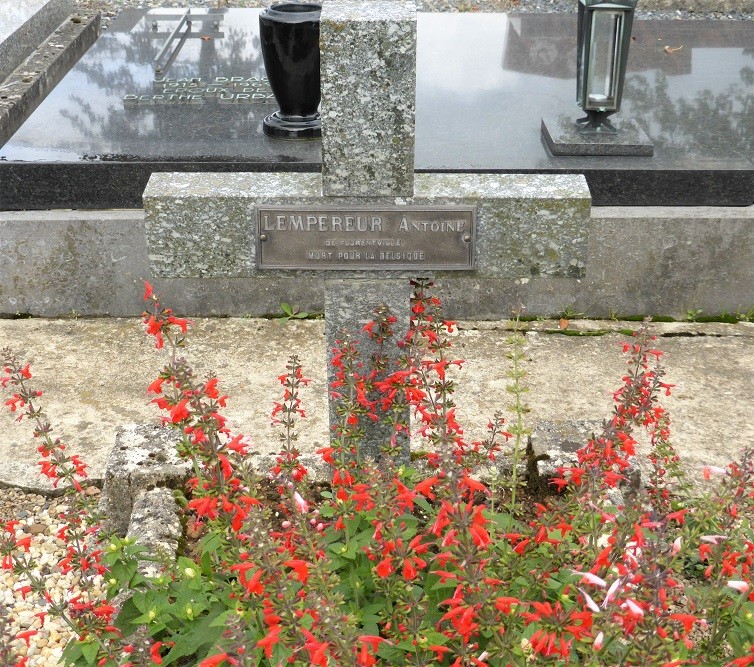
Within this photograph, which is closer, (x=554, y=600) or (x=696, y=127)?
(x=554, y=600)

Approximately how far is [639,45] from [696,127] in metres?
1.81

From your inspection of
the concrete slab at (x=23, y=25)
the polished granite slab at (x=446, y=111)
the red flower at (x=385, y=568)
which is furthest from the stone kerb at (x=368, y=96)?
the concrete slab at (x=23, y=25)

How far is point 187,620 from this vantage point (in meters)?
2.61

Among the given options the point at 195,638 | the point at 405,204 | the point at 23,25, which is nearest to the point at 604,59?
the point at 405,204

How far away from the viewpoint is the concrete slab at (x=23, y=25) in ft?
22.9

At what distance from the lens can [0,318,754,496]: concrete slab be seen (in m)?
4.54

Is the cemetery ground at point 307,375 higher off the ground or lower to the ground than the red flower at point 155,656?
lower

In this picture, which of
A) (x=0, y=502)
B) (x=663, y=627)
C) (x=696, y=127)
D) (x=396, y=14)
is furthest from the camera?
(x=696, y=127)

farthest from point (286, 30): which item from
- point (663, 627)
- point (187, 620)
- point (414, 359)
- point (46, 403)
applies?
point (663, 627)

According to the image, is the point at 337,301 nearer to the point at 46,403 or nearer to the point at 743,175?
the point at 46,403

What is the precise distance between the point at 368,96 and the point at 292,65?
9.01 feet

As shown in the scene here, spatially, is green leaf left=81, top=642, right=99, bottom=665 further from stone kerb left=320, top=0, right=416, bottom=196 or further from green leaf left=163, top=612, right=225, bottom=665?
stone kerb left=320, top=0, right=416, bottom=196

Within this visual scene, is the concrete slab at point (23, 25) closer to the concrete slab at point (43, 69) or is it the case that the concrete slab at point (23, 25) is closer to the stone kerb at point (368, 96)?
the concrete slab at point (43, 69)

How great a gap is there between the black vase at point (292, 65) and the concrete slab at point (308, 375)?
113 cm
